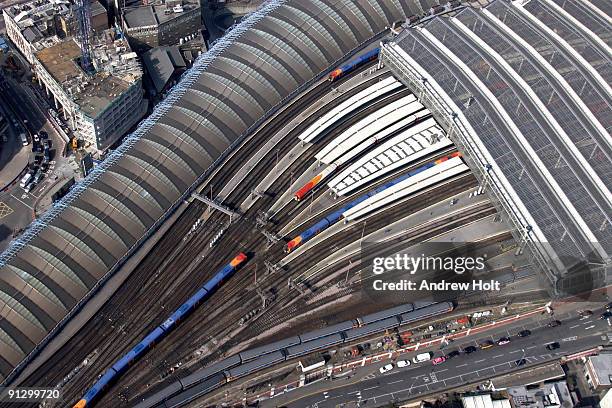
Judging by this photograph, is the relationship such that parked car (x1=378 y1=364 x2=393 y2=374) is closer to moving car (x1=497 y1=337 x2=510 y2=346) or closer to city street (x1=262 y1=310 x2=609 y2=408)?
city street (x1=262 y1=310 x2=609 y2=408)

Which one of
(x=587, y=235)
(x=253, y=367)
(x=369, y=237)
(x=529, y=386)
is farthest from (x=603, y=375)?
(x=253, y=367)

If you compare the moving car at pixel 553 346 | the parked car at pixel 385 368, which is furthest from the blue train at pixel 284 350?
the moving car at pixel 553 346

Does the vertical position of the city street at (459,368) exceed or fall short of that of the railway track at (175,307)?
it falls short

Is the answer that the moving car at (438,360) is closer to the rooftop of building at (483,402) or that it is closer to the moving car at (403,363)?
the moving car at (403,363)

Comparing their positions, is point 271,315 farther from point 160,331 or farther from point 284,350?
point 160,331

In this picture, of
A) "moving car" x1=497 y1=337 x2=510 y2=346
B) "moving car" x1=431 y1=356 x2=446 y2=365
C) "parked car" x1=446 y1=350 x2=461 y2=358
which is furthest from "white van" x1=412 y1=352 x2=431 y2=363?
"moving car" x1=497 y1=337 x2=510 y2=346

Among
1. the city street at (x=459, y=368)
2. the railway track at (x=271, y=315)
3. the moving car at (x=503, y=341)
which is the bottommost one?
the city street at (x=459, y=368)

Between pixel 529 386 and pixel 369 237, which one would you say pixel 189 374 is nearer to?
pixel 369 237
